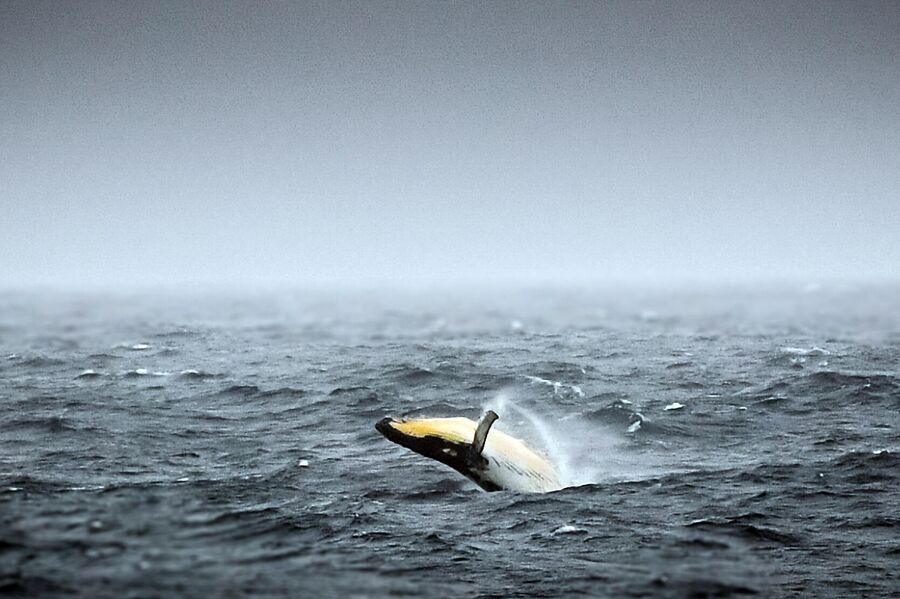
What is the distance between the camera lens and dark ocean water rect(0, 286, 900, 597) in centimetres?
1373

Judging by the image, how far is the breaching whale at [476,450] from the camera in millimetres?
20750

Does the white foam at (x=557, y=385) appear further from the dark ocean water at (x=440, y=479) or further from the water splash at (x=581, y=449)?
the water splash at (x=581, y=449)

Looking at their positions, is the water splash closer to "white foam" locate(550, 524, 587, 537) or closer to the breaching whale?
the breaching whale

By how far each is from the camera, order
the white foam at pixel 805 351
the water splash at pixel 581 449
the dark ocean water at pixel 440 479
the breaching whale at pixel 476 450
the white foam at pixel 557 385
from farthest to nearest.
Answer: the white foam at pixel 805 351
the white foam at pixel 557 385
the water splash at pixel 581 449
the breaching whale at pixel 476 450
the dark ocean water at pixel 440 479

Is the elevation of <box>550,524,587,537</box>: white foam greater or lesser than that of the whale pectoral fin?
lesser

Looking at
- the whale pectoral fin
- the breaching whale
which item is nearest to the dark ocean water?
the breaching whale

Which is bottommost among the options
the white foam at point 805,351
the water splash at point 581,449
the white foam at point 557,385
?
the water splash at point 581,449

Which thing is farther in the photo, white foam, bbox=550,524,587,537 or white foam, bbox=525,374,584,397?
white foam, bbox=525,374,584,397

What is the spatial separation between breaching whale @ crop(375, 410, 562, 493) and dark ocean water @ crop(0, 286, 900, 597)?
1.77 feet

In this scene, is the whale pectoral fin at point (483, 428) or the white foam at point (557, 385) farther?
the white foam at point (557, 385)

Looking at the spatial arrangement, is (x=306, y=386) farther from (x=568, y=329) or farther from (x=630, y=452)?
(x=568, y=329)

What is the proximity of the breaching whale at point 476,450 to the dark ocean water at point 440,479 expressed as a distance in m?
0.54

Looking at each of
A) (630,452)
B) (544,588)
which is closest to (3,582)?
Result: (544,588)

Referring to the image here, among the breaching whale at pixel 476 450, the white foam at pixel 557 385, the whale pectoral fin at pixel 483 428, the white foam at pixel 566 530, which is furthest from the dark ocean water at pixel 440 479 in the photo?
the whale pectoral fin at pixel 483 428
